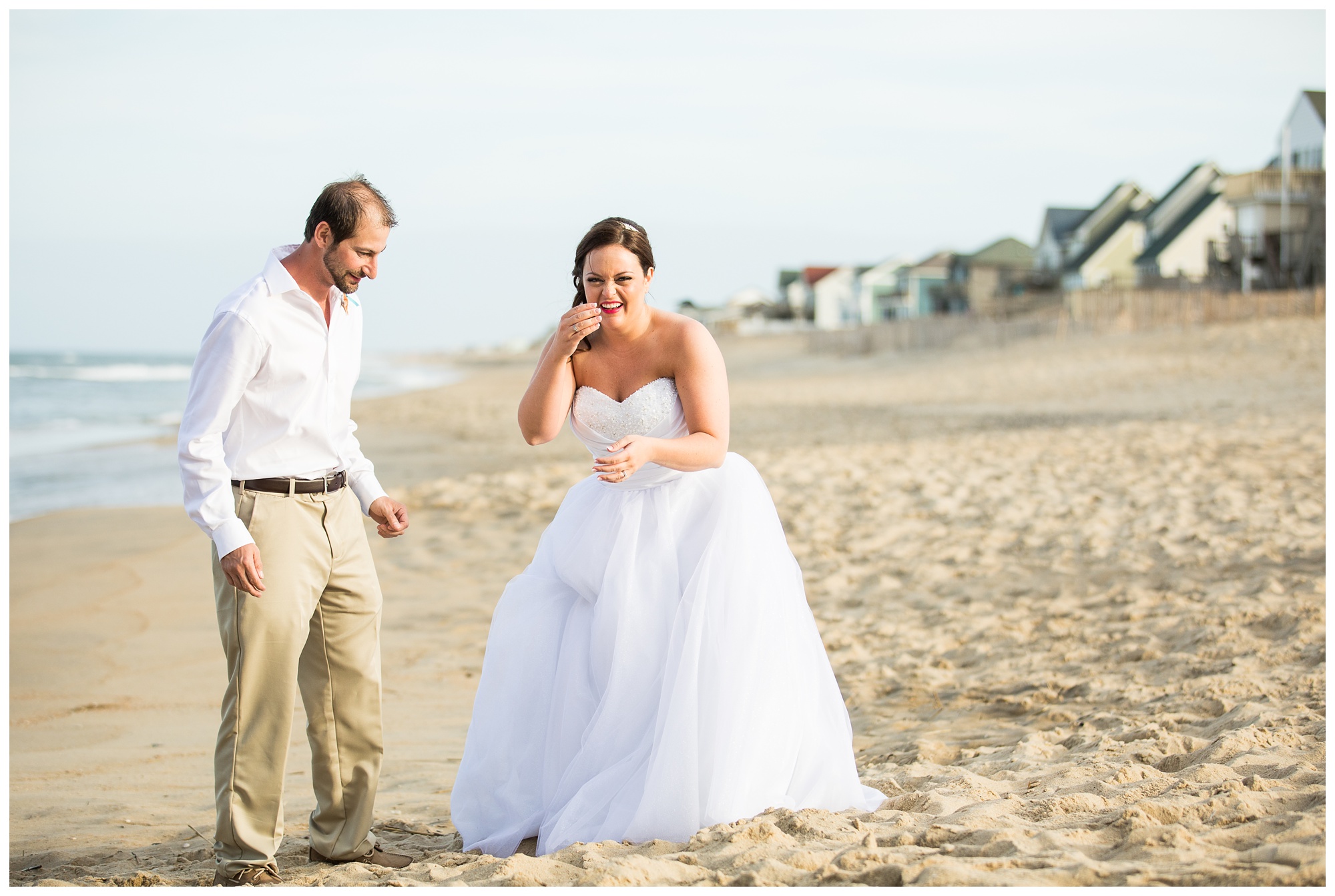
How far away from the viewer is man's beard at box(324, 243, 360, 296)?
3.00 metres

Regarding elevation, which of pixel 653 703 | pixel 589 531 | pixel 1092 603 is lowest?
pixel 1092 603

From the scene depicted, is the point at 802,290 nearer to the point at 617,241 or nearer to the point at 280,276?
the point at 617,241

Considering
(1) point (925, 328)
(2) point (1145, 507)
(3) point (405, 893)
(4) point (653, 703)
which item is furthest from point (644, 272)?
(1) point (925, 328)

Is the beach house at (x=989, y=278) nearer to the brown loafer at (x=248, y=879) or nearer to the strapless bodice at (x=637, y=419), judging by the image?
the strapless bodice at (x=637, y=419)

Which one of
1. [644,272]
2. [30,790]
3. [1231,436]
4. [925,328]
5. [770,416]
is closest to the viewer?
[644,272]

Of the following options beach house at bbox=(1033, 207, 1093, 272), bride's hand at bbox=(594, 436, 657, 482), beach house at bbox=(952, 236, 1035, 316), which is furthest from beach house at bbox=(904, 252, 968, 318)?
bride's hand at bbox=(594, 436, 657, 482)

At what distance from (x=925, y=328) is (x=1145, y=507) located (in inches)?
1089

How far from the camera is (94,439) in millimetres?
19531

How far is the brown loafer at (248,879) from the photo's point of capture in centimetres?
295

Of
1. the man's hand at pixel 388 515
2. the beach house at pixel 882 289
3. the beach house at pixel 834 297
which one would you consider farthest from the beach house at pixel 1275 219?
the beach house at pixel 834 297

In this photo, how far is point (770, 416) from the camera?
748 inches

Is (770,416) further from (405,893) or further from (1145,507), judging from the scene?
(405,893)

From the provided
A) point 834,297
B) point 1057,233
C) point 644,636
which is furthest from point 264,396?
point 834,297

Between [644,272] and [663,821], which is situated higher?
[644,272]
